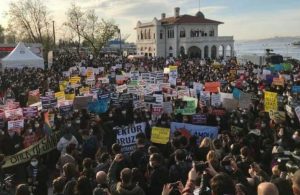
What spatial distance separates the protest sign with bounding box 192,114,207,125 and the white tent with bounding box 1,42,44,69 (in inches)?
1105

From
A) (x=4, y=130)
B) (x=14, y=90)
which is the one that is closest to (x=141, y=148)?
(x=4, y=130)

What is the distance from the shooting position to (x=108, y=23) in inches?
3526

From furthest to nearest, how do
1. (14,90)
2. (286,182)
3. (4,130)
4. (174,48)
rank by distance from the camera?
(174,48) → (14,90) → (4,130) → (286,182)

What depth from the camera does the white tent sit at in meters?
39.6

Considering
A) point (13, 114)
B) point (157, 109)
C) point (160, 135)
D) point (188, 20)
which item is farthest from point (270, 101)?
point (188, 20)

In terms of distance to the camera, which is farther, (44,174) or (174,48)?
(174,48)

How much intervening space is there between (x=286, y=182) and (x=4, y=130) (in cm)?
981

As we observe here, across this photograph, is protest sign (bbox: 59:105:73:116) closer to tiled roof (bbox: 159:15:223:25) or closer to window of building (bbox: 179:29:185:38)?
tiled roof (bbox: 159:15:223:25)

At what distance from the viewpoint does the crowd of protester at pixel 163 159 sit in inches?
279

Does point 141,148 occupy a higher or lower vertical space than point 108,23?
lower

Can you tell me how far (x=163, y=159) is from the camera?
876 centimetres

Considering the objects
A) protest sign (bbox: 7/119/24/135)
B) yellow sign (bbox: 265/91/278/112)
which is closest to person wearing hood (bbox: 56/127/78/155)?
protest sign (bbox: 7/119/24/135)

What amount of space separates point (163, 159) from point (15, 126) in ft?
21.7

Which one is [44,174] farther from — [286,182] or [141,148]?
[286,182]
